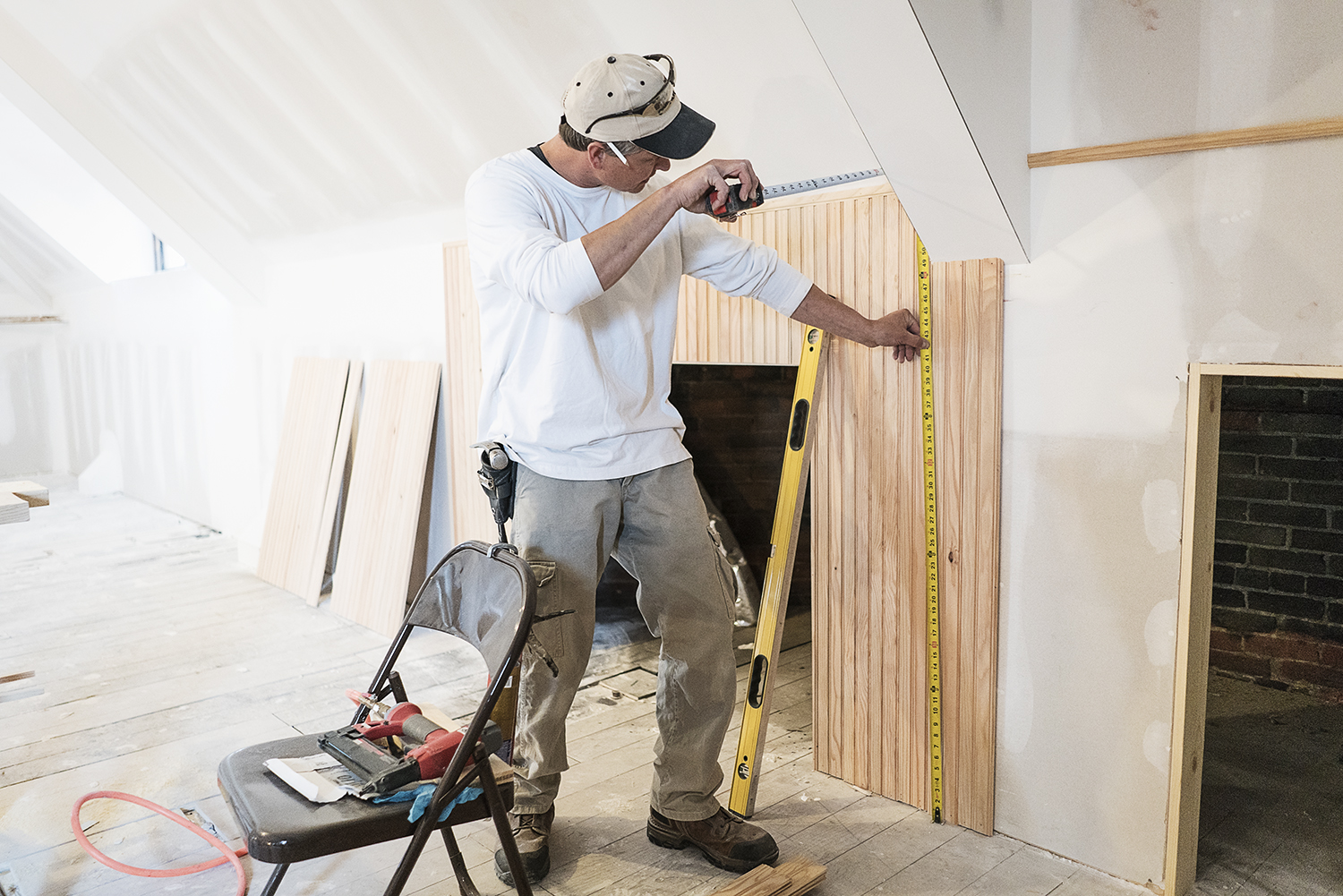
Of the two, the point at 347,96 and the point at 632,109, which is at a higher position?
the point at 347,96

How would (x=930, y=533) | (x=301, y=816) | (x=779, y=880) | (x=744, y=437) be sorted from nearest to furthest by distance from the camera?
→ 1. (x=301, y=816)
2. (x=779, y=880)
3. (x=930, y=533)
4. (x=744, y=437)

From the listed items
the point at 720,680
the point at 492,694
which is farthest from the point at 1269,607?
the point at 492,694

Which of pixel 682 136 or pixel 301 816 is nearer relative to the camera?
pixel 301 816

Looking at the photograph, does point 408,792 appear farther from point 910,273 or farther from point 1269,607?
point 1269,607

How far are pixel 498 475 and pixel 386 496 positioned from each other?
7.46ft

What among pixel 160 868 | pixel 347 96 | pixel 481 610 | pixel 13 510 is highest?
pixel 347 96

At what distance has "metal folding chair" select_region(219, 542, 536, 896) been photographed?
1496mm

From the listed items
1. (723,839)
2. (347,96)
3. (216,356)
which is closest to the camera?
(723,839)

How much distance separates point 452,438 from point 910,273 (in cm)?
222

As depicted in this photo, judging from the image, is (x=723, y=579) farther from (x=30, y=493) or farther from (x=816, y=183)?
(x=30, y=493)

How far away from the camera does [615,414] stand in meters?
2.05

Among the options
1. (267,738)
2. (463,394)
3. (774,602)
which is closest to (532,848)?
(774,602)

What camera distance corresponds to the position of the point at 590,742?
9.41ft

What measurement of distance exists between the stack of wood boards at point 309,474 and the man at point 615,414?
2.64 meters
